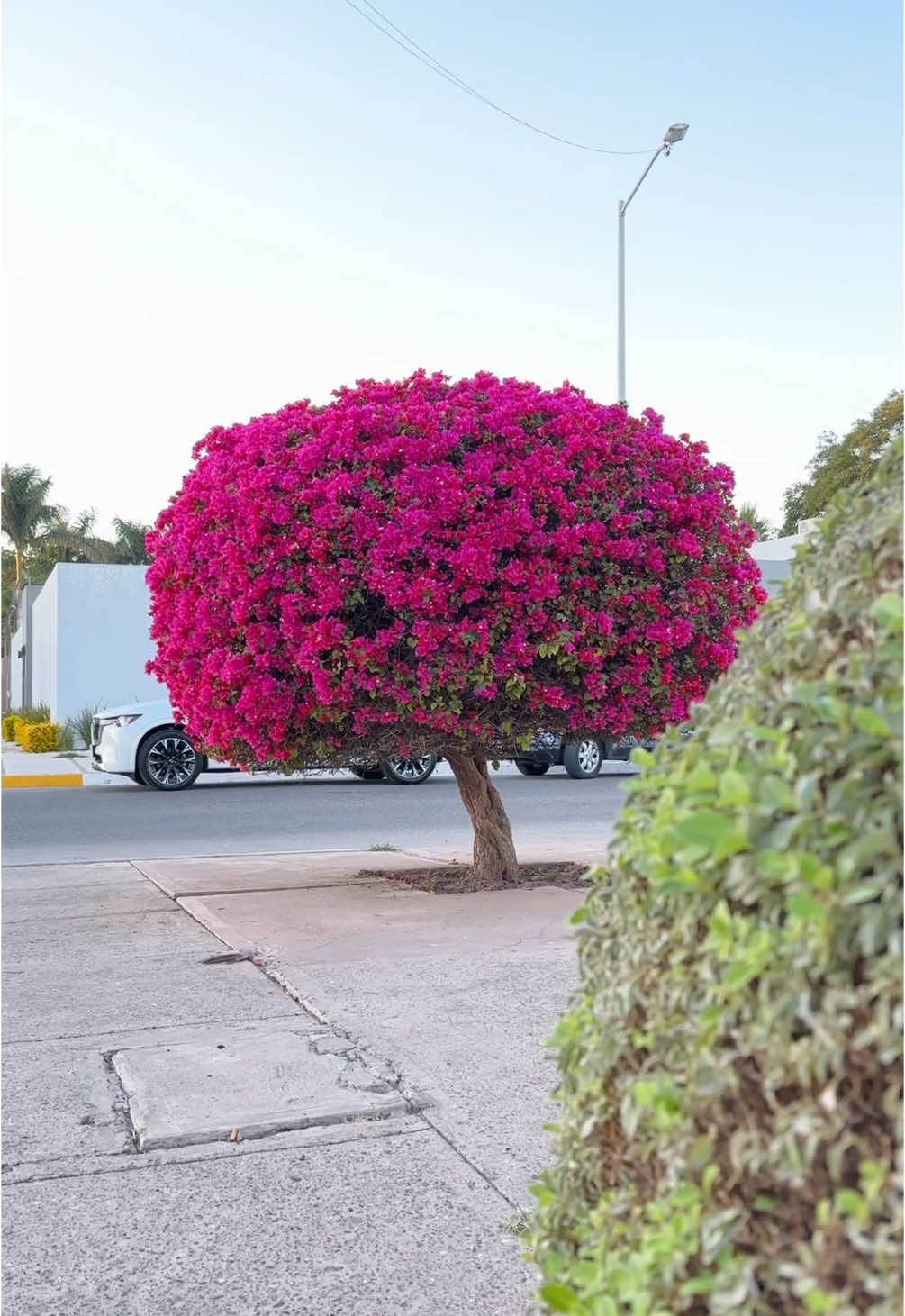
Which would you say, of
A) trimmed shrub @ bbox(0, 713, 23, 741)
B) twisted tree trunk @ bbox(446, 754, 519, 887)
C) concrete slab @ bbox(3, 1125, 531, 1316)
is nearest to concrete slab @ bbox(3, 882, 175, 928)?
twisted tree trunk @ bbox(446, 754, 519, 887)

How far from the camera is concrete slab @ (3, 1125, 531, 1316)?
2480mm

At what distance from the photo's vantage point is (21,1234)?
273cm

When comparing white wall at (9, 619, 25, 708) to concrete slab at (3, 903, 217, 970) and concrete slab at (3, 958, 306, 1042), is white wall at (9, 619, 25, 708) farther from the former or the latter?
concrete slab at (3, 958, 306, 1042)

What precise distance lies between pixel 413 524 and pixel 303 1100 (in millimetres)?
3215

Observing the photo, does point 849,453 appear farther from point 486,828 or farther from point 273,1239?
point 273,1239

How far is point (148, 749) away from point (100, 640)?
33.1ft

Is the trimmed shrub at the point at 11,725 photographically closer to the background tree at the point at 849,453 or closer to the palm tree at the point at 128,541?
the palm tree at the point at 128,541

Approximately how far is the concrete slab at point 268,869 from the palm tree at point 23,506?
3394 centimetres

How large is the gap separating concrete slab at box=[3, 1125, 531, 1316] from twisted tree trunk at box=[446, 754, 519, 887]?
440cm

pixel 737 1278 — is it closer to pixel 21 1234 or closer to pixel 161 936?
pixel 21 1234

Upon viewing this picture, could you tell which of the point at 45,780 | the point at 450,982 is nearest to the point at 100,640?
the point at 45,780

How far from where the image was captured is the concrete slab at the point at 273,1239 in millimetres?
2480

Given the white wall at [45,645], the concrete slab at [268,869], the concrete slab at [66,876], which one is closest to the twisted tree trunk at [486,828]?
the concrete slab at [268,869]

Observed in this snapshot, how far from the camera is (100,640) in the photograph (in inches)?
976
